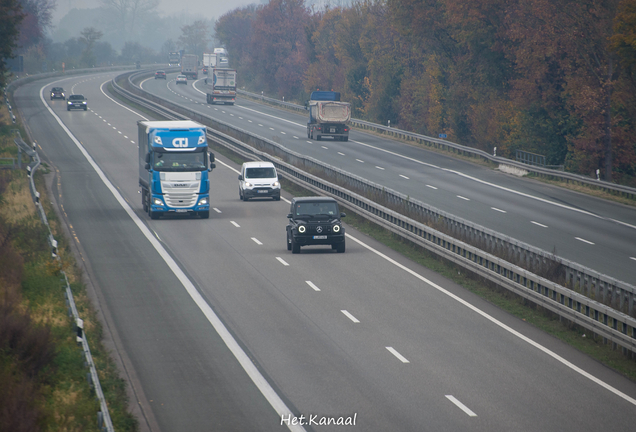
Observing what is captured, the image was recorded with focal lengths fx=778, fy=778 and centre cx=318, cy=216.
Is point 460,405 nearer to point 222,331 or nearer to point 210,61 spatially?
point 222,331

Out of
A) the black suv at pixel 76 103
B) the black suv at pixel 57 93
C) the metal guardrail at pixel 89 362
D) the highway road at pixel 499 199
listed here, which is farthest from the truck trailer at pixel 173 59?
the metal guardrail at pixel 89 362

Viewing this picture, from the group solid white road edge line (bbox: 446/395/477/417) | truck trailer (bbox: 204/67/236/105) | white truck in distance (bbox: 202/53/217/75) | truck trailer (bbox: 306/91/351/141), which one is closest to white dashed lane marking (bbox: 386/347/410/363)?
solid white road edge line (bbox: 446/395/477/417)

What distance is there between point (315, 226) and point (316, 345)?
9.72 metres

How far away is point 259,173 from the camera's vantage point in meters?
37.6

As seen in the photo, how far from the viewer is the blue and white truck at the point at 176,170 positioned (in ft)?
103

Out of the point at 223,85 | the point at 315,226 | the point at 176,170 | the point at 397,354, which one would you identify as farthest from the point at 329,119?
the point at 397,354

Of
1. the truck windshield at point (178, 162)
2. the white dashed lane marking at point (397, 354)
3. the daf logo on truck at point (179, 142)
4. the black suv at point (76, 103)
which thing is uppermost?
the daf logo on truck at point (179, 142)

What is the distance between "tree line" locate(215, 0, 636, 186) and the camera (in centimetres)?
4678

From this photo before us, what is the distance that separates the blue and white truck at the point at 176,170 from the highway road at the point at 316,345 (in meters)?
2.26

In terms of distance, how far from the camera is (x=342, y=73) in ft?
346

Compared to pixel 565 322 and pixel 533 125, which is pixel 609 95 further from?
pixel 565 322

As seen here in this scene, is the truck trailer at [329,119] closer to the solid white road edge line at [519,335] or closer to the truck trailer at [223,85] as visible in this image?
the truck trailer at [223,85]

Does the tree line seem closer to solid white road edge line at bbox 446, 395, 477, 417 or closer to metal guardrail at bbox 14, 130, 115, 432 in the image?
metal guardrail at bbox 14, 130, 115, 432

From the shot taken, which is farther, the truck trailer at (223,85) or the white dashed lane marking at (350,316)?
the truck trailer at (223,85)
